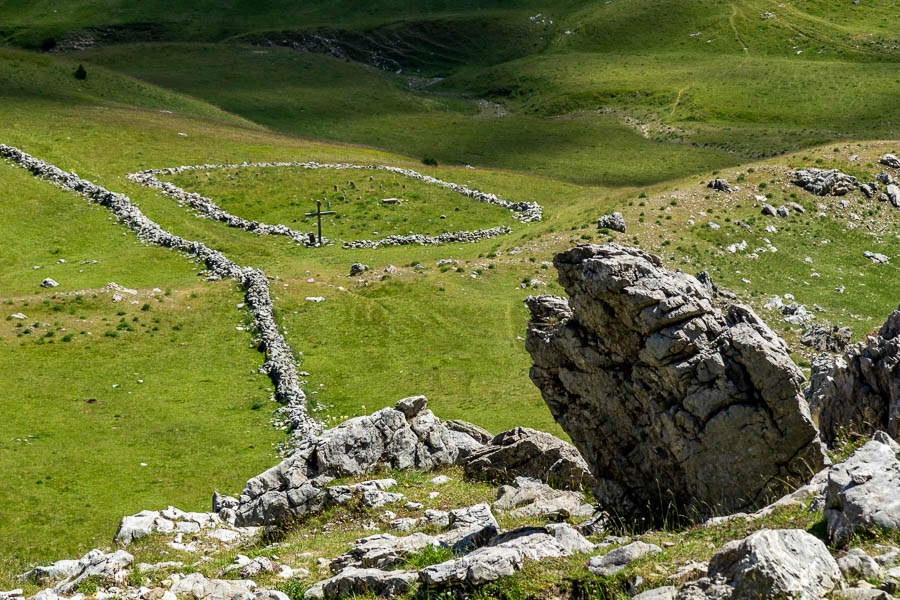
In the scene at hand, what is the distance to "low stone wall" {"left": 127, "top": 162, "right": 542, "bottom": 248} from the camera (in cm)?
7688

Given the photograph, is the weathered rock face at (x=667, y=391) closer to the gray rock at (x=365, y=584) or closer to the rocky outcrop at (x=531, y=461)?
the rocky outcrop at (x=531, y=461)

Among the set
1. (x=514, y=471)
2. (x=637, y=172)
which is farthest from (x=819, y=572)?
(x=637, y=172)

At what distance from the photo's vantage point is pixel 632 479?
21.8 meters

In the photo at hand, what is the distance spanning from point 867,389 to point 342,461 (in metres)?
16.9

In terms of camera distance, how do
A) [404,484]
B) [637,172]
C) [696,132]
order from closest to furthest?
1. [404,484]
2. [637,172]
3. [696,132]

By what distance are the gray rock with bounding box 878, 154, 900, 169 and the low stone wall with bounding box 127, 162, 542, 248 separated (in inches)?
1364

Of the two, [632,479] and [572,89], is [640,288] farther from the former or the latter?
[572,89]

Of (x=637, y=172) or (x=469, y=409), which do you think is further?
(x=637, y=172)

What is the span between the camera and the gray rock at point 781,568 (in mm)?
12234

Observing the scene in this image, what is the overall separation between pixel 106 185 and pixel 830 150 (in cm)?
7511

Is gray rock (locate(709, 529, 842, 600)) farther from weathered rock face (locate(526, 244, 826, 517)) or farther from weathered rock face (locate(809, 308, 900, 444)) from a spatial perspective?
weathered rock face (locate(809, 308, 900, 444))

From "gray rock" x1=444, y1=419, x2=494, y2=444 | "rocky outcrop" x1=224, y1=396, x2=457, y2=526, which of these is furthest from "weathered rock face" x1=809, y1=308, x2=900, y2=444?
"gray rock" x1=444, y1=419, x2=494, y2=444

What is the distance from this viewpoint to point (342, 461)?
29375 mm

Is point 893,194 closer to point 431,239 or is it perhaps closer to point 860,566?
point 431,239
